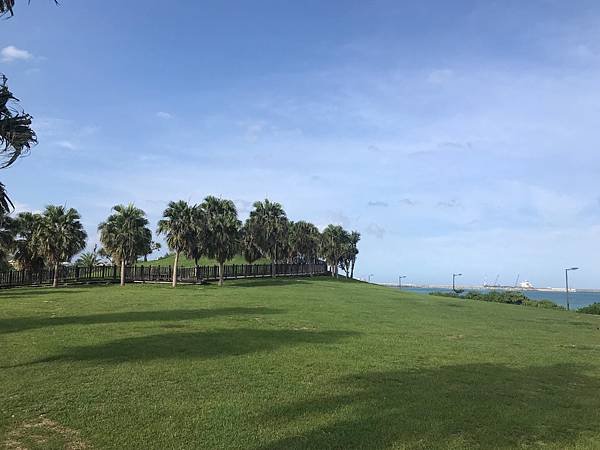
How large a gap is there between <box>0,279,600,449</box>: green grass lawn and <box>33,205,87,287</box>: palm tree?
35.6 metres

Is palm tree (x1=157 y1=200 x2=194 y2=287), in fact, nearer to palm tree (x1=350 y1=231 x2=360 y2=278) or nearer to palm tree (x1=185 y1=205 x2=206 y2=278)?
palm tree (x1=185 y1=205 x2=206 y2=278)

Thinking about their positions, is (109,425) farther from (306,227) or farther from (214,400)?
(306,227)

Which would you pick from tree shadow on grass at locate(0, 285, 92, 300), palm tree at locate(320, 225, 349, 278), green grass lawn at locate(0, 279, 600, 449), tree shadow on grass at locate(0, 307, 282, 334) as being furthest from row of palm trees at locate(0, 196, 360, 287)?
palm tree at locate(320, 225, 349, 278)

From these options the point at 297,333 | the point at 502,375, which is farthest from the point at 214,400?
the point at 297,333

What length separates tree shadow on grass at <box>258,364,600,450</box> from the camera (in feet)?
25.9

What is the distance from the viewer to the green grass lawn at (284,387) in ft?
26.1

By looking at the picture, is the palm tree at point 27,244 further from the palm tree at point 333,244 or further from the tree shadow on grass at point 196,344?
the palm tree at point 333,244

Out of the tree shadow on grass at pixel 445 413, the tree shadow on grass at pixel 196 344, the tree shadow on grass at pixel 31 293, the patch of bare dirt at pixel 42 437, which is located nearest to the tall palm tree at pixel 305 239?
the tree shadow on grass at pixel 31 293

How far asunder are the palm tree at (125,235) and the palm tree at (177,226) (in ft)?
9.48

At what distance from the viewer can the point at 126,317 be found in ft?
78.9

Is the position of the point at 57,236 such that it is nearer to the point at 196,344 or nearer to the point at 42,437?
the point at 196,344

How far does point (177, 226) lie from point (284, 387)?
45.9 m

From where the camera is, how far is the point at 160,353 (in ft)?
48.4

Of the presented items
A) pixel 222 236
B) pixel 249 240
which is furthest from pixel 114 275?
pixel 249 240
